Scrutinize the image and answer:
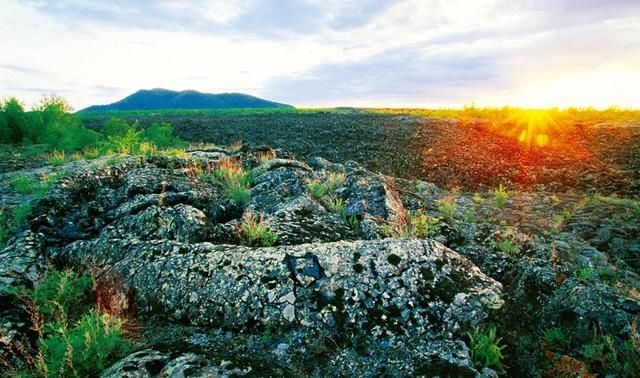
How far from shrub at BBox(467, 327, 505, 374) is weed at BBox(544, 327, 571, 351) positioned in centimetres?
126

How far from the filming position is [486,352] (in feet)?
16.8

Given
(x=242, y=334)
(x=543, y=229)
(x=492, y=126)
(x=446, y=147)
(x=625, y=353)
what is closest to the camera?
(x=625, y=353)

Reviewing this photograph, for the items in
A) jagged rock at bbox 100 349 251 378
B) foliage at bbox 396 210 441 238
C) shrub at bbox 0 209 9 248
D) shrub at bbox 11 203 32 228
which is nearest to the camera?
jagged rock at bbox 100 349 251 378

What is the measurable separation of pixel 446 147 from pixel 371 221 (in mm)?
25180

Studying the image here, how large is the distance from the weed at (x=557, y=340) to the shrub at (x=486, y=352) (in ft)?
4.12

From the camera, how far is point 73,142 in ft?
106

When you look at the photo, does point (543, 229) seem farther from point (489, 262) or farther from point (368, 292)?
point (368, 292)

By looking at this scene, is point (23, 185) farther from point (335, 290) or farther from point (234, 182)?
point (335, 290)

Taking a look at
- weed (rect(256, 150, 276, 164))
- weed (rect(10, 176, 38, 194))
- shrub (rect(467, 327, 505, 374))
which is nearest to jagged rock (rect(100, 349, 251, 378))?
shrub (rect(467, 327, 505, 374))

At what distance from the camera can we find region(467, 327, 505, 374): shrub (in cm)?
502

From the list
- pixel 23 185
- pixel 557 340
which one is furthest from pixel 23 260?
pixel 557 340


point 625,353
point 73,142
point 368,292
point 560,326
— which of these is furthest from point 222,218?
point 73,142

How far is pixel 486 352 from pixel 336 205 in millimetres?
5415

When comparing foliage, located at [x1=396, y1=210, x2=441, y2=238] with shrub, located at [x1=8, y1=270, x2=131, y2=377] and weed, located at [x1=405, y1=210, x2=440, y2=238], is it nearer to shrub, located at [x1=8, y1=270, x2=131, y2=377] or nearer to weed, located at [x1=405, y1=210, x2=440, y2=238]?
weed, located at [x1=405, y1=210, x2=440, y2=238]
